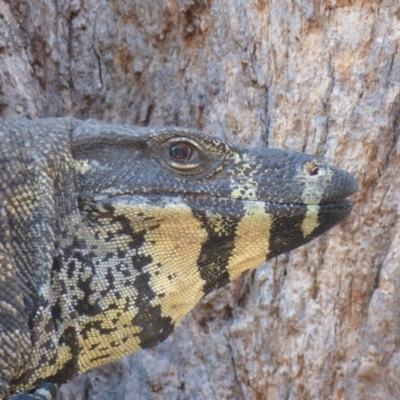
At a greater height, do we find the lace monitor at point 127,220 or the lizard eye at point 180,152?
the lizard eye at point 180,152

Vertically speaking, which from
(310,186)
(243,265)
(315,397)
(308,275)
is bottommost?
(315,397)

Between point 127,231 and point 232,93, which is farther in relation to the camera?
point 232,93

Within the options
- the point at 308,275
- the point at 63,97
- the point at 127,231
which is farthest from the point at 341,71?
the point at 127,231

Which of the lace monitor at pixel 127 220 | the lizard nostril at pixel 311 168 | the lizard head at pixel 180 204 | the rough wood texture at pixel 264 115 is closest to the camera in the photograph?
the lace monitor at pixel 127 220

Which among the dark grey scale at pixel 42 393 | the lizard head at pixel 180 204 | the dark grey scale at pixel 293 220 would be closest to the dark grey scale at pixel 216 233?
the lizard head at pixel 180 204

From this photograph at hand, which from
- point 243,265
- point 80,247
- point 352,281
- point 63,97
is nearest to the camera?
point 80,247

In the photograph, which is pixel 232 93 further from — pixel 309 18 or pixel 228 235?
pixel 228 235

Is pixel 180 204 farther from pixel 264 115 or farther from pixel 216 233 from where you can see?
pixel 264 115

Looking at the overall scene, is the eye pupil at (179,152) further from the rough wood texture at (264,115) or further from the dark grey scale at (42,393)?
the rough wood texture at (264,115)
